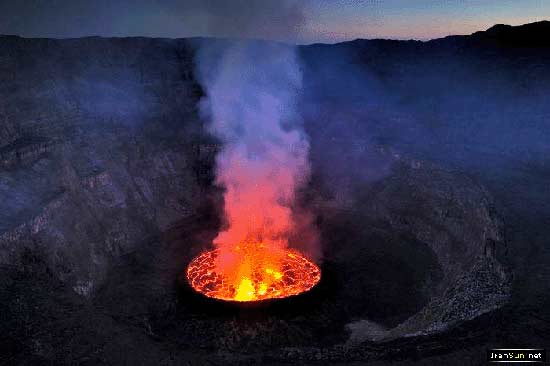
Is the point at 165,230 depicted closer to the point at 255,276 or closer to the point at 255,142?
the point at 255,276

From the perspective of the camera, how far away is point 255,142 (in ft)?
128

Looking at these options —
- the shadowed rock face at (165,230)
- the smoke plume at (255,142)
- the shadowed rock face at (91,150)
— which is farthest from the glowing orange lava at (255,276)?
the shadowed rock face at (91,150)

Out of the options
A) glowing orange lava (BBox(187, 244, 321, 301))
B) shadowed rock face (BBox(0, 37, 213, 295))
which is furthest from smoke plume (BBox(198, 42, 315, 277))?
shadowed rock face (BBox(0, 37, 213, 295))

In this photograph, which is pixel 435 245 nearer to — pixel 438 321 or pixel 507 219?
pixel 507 219

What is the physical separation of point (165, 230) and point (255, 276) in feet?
33.9

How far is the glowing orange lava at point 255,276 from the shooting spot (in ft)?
77.3

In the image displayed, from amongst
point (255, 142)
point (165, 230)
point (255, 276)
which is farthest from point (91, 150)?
point (255, 276)

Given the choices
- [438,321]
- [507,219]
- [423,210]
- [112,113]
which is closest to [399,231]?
[423,210]

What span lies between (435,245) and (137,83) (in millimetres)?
31202

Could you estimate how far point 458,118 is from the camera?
134 ft

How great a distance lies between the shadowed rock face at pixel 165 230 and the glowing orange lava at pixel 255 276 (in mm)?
1137

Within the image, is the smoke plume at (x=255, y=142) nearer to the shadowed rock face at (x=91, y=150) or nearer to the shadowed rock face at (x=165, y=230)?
the shadowed rock face at (x=165, y=230)

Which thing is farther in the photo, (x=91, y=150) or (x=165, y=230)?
(x=91, y=150)

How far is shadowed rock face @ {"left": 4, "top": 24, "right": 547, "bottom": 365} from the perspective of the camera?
1712cm
